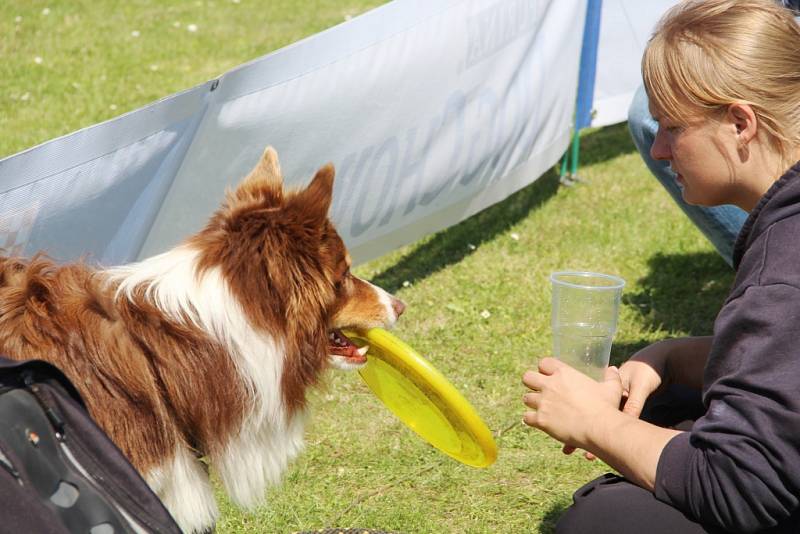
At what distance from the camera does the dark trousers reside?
7.50ft

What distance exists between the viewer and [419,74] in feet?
15.8

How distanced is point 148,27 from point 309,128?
22.7ft

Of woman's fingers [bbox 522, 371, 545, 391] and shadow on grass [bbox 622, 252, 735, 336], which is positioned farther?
shadow on grass [bbox 622, 252, 735, 336]

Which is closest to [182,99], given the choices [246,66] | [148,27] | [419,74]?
[246,66]

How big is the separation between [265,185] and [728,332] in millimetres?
→ 1353

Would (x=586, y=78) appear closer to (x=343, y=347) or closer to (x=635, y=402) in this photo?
(x=343, y=347)

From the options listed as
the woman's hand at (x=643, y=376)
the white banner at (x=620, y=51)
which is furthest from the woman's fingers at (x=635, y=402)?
the white banner at (x=620, y=51)

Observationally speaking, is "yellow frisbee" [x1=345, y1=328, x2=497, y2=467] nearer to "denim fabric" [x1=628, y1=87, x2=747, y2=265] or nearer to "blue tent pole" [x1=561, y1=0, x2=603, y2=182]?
"denim fabric" [x1=628, y1=87, x2=747, y2=265]

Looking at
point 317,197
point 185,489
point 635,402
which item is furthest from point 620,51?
point 185,489

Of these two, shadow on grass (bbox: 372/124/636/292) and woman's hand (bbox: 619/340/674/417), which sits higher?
woman's hand (bbox: 619/340/674/417)

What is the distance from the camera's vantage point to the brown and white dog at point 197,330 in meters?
2.43

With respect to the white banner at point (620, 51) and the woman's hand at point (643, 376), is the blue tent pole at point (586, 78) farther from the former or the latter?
the woman's hand at point (643, 376)

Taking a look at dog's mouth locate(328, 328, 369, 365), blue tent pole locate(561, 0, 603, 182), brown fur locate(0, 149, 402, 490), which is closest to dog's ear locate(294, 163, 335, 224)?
brown fur locate(0, 149, 402, 490)

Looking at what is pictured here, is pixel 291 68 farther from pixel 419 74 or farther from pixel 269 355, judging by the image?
pixel 269 355
